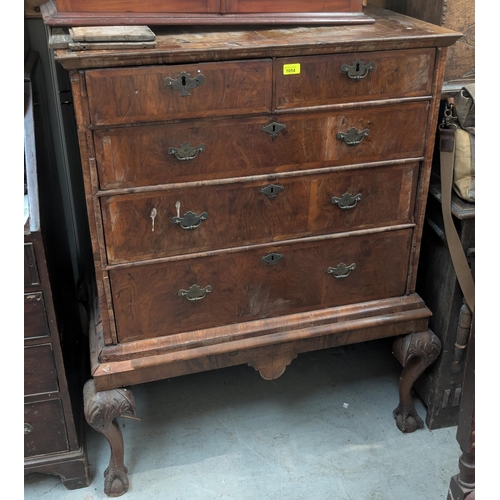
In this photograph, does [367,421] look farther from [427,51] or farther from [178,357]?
[427,51]

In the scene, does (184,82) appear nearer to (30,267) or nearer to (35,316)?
(30,267)

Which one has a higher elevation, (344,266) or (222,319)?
(344,266)

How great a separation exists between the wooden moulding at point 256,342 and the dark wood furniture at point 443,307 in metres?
0.08

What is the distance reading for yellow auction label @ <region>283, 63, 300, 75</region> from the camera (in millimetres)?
1554

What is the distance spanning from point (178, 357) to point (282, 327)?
318 mm

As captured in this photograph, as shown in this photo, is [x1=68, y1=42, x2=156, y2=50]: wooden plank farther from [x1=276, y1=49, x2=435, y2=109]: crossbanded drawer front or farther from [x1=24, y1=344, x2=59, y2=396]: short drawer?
[x1=24, y1=344, x2=59, y2=396]: short drawer

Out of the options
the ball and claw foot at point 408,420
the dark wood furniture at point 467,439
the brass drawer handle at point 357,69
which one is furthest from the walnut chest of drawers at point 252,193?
the dark wood furniture at point 467,439

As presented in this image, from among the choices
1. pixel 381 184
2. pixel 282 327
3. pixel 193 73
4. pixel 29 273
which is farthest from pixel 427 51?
pixel 29 273

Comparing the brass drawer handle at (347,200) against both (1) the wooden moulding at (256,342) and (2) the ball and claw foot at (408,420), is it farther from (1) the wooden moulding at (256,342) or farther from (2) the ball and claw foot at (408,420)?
(2) the ball and claw foot at (408,420)

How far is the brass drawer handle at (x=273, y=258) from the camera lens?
179 cm

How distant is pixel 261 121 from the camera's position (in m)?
1.60

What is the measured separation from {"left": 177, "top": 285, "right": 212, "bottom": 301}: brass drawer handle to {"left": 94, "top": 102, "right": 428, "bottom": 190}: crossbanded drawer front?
324 millimetres

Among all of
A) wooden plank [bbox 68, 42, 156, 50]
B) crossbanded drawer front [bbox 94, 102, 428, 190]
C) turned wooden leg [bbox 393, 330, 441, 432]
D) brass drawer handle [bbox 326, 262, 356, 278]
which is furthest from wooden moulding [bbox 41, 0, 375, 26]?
turned wooden leg [bbox 393, 330, 441, 432]

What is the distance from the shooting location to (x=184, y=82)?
1.50 metres
